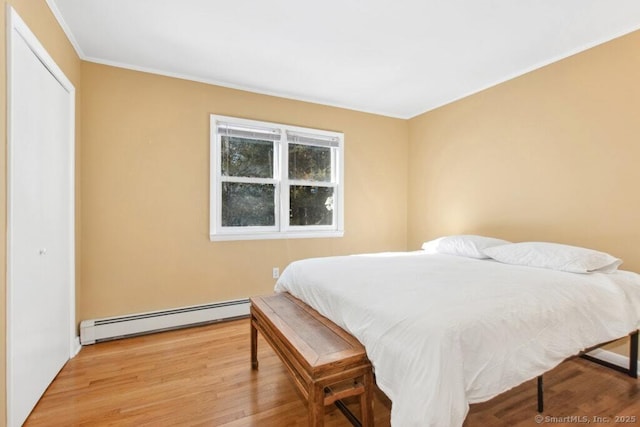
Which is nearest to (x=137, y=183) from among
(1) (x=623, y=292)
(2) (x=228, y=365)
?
(2) (x=228, y=365)

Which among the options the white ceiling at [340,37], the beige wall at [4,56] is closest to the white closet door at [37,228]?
the beige wall at [4,56]

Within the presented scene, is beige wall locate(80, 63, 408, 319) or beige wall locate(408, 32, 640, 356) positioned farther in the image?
beige wall locate(80, 63, 408, 319)

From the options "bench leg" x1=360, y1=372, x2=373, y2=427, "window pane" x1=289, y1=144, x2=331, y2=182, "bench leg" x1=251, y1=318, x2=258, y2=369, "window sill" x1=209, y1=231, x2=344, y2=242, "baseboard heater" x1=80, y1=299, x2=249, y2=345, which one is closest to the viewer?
"bench leg" x1=360, y1=372, x2=373, y2=427

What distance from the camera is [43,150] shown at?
1.86m

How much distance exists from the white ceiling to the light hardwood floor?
2.41 m

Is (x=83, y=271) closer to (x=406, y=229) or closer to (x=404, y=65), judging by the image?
(x=404, y=65)

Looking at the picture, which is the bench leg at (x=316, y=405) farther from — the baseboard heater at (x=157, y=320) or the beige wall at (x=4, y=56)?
the baseboard heater at (x=157, y=320)

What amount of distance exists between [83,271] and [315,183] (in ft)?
7.76

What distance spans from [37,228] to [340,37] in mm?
2322

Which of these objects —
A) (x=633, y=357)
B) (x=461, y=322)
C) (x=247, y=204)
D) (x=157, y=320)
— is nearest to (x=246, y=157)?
(x=247, y=204)

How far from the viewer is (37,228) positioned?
5.83ft

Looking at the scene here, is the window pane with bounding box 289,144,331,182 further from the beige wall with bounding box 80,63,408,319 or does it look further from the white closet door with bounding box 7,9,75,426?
the white closet door with bounding box 7,9,75,426

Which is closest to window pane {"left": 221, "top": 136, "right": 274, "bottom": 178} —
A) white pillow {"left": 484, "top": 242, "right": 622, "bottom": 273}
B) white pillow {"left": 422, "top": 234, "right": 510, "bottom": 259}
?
white pillow {"left": 422, "top": 234, "right": 510, "bottom": 259}

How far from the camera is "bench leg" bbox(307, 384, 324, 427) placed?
4.19ft
